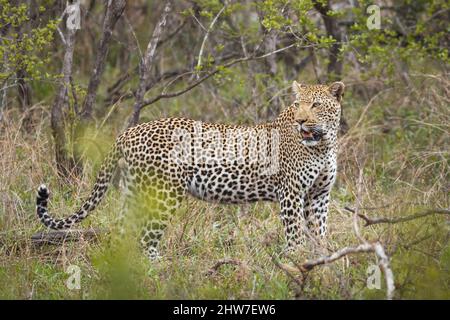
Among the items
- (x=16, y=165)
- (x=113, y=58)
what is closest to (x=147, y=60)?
(x=16, y=165)

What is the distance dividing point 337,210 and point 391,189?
4.16 feet

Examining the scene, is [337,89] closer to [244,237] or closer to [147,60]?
[244,237]

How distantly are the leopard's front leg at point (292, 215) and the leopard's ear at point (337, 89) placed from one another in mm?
1066

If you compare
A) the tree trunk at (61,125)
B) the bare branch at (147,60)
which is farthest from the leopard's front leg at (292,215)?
the tree trunk at (61,125)

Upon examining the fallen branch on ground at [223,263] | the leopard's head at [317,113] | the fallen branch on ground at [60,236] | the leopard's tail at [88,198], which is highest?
the leopard's head at [317,113]

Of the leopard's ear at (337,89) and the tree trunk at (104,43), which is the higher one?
the tree trunk at (104,43)

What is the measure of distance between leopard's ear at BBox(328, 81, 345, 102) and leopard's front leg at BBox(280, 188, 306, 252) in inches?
42.0

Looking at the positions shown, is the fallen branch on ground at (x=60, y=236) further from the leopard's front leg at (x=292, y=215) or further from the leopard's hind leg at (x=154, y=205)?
the leopard's front leg at (x=292, y=215)

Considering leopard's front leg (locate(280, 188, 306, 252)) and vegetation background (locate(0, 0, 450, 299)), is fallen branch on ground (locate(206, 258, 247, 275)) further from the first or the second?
leopard's front leg (locate(280, 188, 306, 252))

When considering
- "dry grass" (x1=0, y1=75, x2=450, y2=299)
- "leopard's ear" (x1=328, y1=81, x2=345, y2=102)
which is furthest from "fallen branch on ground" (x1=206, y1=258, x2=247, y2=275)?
"leopard's ear" (x1=328, y1=81, x2=345, y2=102)

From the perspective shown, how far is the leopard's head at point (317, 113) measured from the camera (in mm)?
9055

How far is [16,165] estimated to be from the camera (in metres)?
10.3

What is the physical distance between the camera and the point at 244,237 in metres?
8.72
